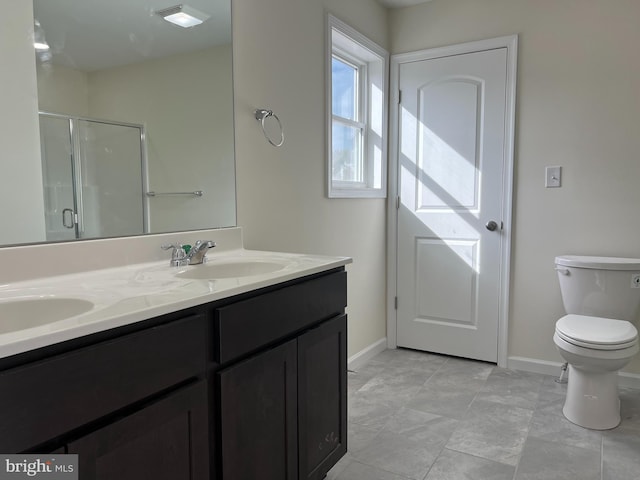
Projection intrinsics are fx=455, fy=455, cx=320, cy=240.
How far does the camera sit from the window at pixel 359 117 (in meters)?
2.81

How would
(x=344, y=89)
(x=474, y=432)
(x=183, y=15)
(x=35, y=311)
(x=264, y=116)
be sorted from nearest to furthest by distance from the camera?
(x=35, y=311), (x=183, y=15), (x=264, y=116), (x=474, y=432), (x=344, y=89)

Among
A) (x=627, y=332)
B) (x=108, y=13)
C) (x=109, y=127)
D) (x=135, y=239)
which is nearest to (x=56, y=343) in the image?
(x=135, y=239)

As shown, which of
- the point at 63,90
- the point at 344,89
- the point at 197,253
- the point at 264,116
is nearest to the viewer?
the point at 63,90

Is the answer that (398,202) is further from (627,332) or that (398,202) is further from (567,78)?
(627,332)

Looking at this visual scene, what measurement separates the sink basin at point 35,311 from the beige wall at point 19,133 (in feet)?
0.78

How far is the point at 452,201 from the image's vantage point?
2.98 metres

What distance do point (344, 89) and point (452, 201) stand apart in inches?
39.8

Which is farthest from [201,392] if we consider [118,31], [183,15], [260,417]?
[183,15]

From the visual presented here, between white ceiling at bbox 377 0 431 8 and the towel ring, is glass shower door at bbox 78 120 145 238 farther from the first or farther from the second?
white ceiling at bbox 377 0 431 8

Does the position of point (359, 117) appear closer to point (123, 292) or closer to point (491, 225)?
point (491, 225)

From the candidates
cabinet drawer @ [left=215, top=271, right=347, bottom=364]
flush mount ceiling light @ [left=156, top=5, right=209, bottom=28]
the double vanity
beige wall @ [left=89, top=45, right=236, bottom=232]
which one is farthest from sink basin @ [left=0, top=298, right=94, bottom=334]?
flush mount ceiling light @ [left=156, top=5, right=209, bottom=28]

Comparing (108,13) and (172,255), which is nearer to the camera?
(108,13)

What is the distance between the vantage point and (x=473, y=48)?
9.27 feet

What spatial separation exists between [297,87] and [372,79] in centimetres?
100
